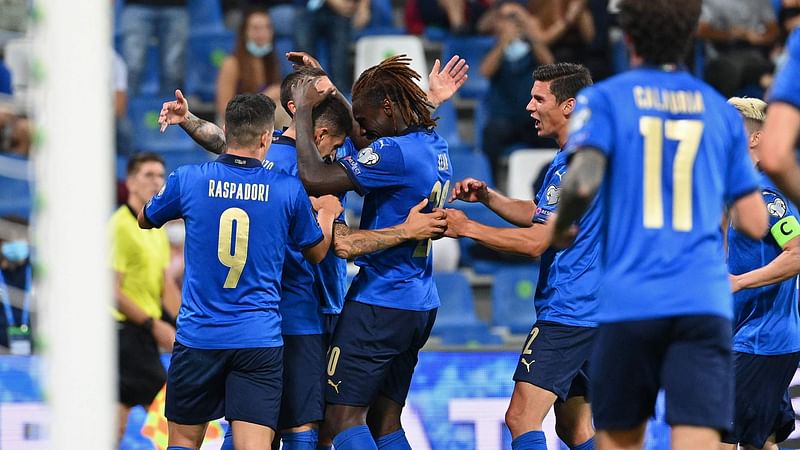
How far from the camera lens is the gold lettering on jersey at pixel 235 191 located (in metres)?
5.33

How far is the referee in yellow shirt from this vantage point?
302 inches

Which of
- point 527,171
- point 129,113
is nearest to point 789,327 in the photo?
point 527,171

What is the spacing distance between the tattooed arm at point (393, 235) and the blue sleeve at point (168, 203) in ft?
2.46

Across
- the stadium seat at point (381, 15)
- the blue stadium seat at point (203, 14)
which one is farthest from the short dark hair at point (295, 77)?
the blue stadium seat at point (203, 14)

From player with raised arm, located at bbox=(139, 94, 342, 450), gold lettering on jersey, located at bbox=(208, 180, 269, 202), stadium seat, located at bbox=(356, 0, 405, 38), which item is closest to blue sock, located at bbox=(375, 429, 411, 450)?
player with raised arm, located at bbox=(139, 94, 342, 450)

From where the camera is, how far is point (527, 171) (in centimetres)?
1066

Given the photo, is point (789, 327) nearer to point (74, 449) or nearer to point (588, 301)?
point (588, 301)

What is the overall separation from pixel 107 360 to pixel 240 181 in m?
1.86

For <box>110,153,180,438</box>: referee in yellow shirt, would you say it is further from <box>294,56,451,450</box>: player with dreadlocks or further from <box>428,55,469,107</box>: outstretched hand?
<box>428,55,469,107</box>: outstretched hand

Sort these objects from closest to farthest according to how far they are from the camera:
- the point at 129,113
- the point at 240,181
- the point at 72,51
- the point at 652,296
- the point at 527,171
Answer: the point at 72,51 → the point at 652,296 → the point at 240,181 → the point at 527,171 → the point at 129,113

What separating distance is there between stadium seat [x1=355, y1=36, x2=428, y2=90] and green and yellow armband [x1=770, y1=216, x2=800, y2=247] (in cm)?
563

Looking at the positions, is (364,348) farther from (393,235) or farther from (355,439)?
(393,235)

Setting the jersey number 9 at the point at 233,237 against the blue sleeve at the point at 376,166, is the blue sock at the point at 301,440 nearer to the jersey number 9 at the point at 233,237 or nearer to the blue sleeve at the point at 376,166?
the jersey number 9 at the point at 233,237

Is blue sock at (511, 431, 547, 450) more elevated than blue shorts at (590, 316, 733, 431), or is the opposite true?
blue shorts at (590, 316, 733, 431)
